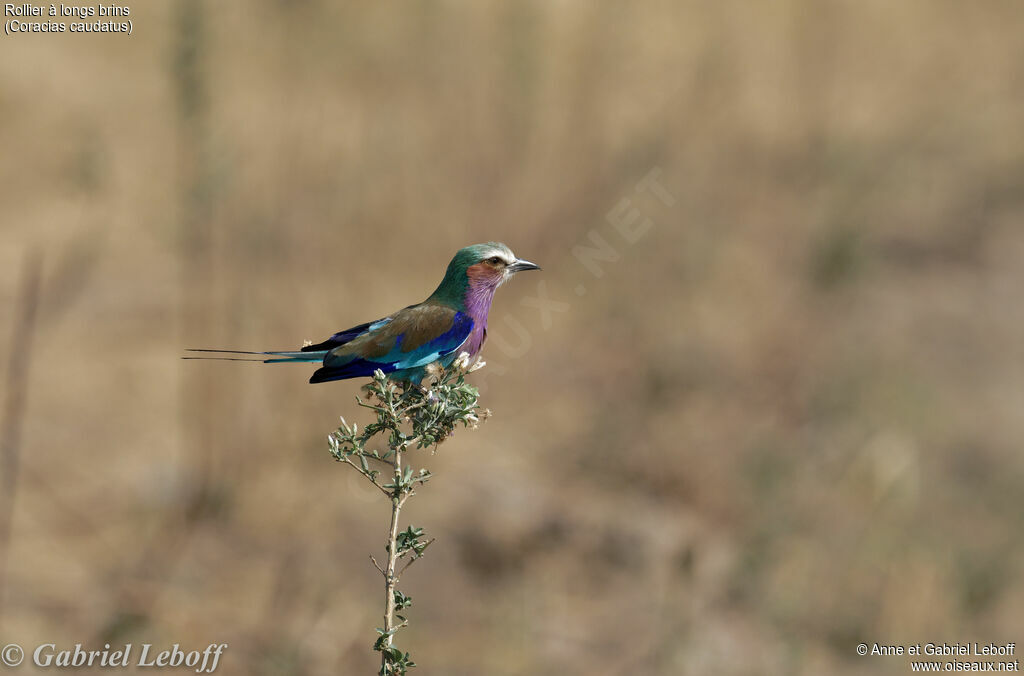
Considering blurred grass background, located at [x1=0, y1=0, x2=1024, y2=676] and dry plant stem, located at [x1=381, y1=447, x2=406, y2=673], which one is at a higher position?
blurred grass background, located at [x1=0, y1=0, x2=1024, y2=676]

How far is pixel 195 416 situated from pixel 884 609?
3.51 metres

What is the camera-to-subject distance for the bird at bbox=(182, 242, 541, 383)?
1739 millimetres

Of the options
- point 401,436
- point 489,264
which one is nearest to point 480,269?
point 489,264

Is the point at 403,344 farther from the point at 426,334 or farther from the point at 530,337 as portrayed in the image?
the point at 530,337

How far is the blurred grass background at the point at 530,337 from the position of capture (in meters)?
4.12

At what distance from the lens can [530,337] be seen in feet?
19.8

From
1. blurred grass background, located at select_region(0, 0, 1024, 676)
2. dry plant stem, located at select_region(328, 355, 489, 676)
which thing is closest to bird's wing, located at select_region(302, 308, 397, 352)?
dry plant stem, located at select_region(328, 355, 489, 676)

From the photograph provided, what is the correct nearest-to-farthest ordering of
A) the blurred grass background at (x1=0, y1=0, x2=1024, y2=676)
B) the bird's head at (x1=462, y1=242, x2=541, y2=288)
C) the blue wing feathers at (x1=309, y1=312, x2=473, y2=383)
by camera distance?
the blue wing feathers at (x1=309, y1=312, x2=473, y2=383), the bird's head at (x1=462, y1=242, x2=541, y2=288), the blurred grass background at (x1=0, y1=0, x2=1024, y2=676)

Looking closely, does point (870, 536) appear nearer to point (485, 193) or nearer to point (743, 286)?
point (743, 286)

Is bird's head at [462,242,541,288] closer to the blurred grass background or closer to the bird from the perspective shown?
the bird

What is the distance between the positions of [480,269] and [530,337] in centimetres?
413

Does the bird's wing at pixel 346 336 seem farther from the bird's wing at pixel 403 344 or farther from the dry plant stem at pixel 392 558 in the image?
the dry plant stem at pixel 392 558

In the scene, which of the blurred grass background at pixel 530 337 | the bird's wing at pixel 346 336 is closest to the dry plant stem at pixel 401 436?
the bird's wing at pixel 346 336

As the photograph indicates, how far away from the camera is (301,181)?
612cm
